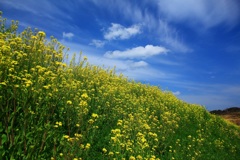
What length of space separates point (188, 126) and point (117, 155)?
966cm

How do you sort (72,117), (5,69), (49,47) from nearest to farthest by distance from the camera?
1. (5,69)
2. (72,117)
3. (49,47)

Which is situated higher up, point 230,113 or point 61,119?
point 230,113

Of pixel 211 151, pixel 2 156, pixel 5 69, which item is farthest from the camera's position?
pixel 211 151

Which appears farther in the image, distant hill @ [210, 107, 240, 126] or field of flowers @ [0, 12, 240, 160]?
distant hill @ [210, 107, 240, 126]

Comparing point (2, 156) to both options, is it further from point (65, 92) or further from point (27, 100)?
point (65, 92)

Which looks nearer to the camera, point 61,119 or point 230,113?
point 61,119

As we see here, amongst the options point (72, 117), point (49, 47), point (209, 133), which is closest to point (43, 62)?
point (49, 47)

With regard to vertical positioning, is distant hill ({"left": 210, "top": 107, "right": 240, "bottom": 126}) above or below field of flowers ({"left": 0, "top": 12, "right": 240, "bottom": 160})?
above

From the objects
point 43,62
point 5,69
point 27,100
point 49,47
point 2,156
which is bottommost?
point 2,156

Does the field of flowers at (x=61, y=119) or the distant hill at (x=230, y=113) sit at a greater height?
the distant hill at (x=230, y=113)

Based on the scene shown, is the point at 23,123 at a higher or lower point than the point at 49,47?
lower

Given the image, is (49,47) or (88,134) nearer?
(88,134)

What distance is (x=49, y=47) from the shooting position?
39.1 feet

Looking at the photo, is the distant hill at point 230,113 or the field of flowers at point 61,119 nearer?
the field of flowers at point 61,119
